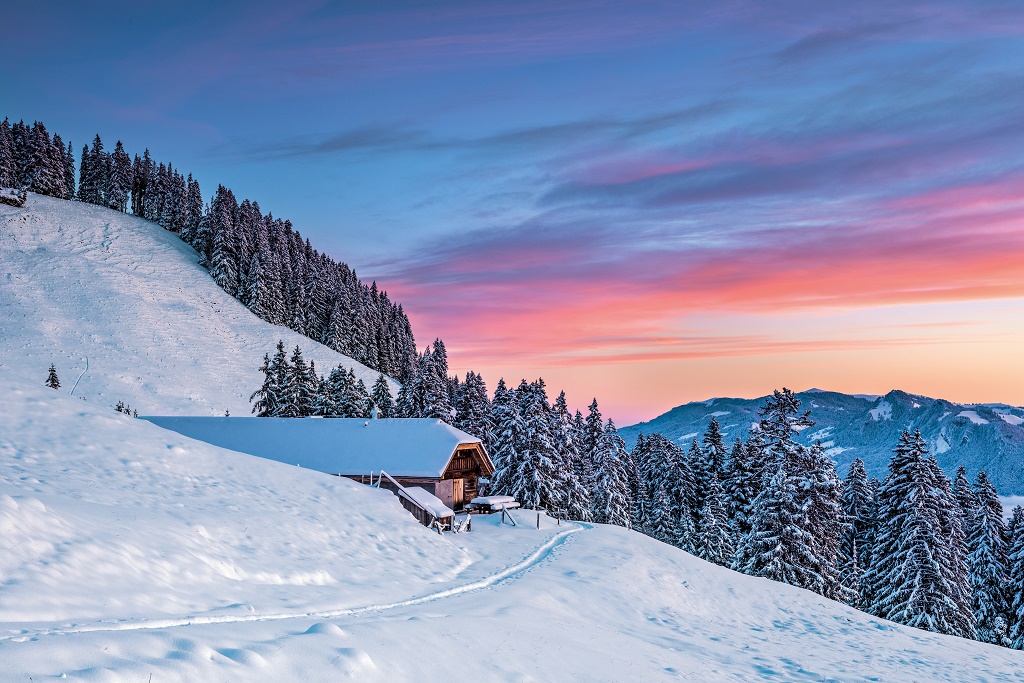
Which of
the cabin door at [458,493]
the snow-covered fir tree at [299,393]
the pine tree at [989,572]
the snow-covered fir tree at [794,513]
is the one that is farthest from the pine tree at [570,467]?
the pine tree at [989,572]

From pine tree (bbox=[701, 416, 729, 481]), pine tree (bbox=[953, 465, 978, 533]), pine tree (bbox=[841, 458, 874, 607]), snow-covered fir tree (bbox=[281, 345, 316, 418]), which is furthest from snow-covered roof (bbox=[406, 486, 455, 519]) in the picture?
pine tree (bbox=[953, 465, 978, 533])

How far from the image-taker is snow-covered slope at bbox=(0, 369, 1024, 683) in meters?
9.95

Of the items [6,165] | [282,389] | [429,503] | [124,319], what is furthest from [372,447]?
[6,165]

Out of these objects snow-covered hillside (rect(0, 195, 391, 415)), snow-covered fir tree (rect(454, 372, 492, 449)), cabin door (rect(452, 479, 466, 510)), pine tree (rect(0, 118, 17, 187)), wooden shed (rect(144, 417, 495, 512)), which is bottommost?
cabin door (rect(452, 479, 466, 510))

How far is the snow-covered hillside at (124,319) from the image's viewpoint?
65.8 meters

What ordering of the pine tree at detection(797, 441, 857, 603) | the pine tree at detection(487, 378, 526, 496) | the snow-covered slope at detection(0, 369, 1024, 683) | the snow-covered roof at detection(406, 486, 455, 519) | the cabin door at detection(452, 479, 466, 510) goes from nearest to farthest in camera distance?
1. the snow-covered slope at detection(0, 369, 1024, 683)
2. the snow-covered roof at detection(406, 486, 455, 519)
3. the pine tree at detection(797, 441, 857, 603)
4. the cabin door at detection(452, 479, 466, 510)
5. the pine tree at detection(487, 378, 526, 496)

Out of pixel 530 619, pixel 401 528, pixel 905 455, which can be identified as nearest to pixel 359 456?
pixel 401 528

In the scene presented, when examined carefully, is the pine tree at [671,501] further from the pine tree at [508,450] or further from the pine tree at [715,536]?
the pine tree at [508,450]

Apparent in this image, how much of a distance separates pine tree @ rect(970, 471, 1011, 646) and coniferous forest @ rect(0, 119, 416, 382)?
7833 centimetres

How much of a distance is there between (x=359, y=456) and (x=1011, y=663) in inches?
1330

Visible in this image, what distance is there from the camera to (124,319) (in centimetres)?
7925

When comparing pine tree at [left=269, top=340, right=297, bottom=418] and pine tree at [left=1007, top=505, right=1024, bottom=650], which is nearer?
pine tree at [left=1007, top=505, right=1024, bottom=650]

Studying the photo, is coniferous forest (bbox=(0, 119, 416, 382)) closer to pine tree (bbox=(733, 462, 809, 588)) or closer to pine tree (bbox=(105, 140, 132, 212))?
pine tree (bbox=(105, 140, 132, 212))

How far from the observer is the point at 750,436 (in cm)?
4881
